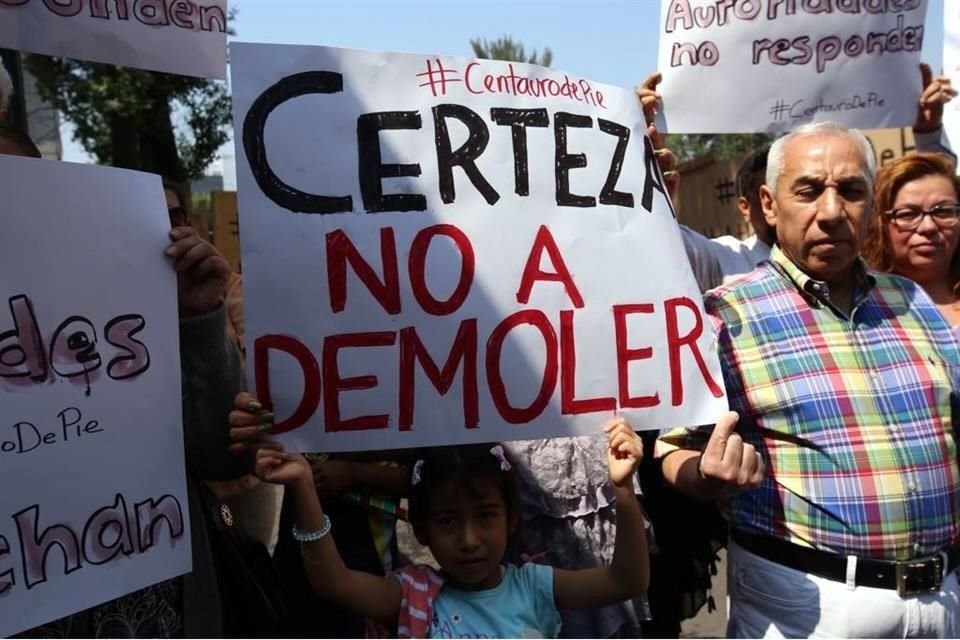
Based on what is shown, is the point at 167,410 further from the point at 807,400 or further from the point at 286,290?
the point at 807,400

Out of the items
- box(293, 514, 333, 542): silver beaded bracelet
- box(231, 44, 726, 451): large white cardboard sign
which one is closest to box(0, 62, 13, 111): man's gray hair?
box(231, 44, 726, 451): large white cardboard sign

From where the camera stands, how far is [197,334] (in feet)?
6.35

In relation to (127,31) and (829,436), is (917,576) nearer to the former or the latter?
(829,436)

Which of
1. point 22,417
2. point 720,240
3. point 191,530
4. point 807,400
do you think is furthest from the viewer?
point 720,240

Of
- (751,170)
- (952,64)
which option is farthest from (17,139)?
(952,64)

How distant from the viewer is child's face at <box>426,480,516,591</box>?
2.11 meters

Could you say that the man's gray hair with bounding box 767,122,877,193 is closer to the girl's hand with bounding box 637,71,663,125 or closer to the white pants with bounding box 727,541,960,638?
the girl's hand with bounding box 637,71,663,125

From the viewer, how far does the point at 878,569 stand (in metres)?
2.12

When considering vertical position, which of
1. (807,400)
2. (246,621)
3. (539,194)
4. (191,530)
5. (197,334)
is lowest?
(246,621)

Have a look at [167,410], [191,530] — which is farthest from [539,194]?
[191,530]

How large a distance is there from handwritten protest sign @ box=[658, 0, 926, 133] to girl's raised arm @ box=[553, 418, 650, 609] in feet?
4.34

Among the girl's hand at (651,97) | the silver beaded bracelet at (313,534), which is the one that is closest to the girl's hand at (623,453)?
the silver beaded bracelet at (313,534)

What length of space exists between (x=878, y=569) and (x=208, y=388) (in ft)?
4.81

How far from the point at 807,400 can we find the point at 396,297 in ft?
3.09
